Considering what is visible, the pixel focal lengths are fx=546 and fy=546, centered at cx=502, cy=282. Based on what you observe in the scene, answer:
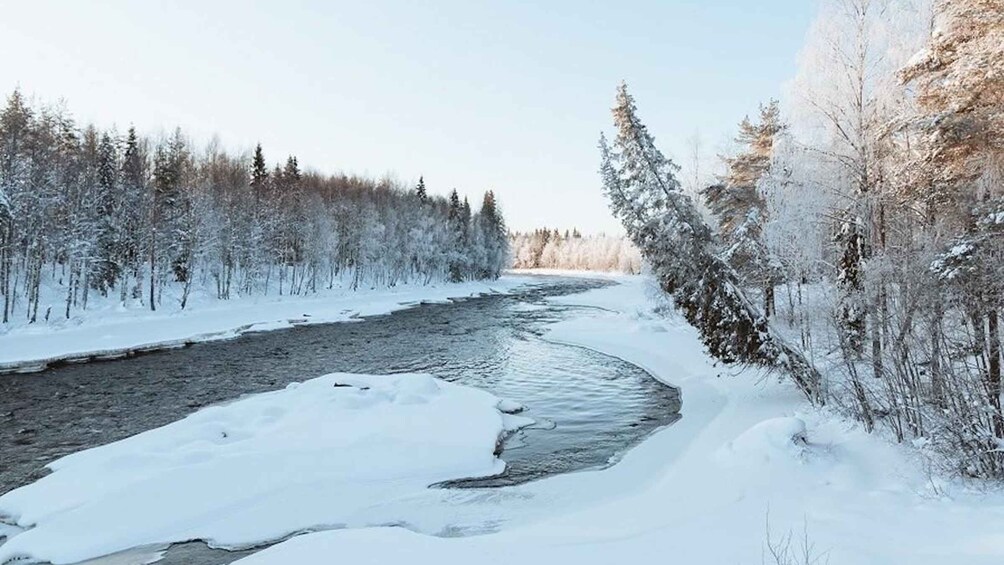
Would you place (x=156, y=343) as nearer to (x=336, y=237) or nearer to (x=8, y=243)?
(x=8, y=243)

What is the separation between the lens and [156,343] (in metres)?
27.2

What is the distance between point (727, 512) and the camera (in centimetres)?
816

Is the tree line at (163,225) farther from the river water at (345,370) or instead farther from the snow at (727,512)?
the snow at (727,512)

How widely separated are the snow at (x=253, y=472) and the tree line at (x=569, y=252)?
386ft

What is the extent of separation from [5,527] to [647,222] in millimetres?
15341

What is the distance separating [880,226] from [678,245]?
16.1 feet

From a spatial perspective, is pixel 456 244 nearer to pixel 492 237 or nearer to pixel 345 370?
pixel 492 237

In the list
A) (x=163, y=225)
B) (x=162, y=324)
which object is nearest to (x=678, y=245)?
(x=162, y=324)

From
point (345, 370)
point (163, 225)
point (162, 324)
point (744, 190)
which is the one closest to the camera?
point (345, 370)

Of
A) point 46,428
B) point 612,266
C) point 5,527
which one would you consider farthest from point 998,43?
point 612,266

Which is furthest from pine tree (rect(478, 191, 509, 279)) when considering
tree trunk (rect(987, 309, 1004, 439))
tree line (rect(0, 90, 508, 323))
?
tree trunk (rect(987, 309, 1004, 439))

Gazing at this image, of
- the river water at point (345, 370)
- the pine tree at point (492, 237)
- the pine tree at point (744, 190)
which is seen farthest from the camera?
the pine tree at point (492, 237)

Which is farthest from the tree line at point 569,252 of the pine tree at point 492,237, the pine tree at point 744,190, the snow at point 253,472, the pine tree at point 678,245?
the snow at point 253,472

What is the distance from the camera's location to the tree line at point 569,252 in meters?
142
